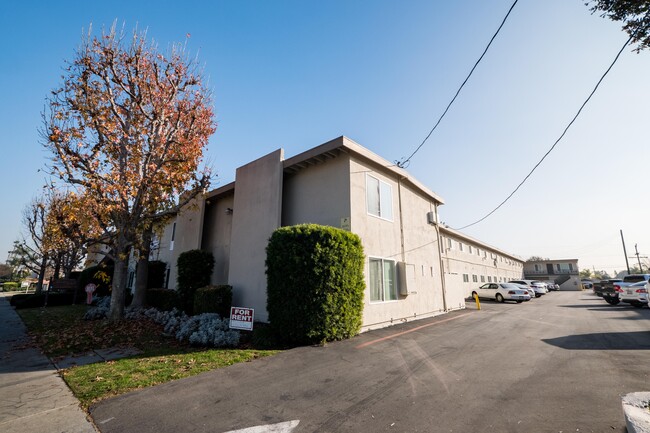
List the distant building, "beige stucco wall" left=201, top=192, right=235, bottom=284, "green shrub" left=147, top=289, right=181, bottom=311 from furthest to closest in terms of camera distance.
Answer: the distant building
"beige stucco wall" left=201, top=192, right=235, bottom=284
"green shrub" left=147, top=289, right=181, bottom=311

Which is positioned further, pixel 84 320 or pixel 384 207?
pixel 84 320

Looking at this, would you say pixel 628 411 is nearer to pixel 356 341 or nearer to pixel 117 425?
pixel 356 341

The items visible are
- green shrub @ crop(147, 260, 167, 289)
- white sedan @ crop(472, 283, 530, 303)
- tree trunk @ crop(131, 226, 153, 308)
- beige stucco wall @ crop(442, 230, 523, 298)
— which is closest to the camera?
tree trunk @ crop(131, 226, 153, 308)

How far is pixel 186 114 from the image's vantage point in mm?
12766

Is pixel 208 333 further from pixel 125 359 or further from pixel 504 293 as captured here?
pixel 504 293

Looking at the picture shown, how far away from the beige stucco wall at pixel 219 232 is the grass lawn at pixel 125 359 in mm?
3878

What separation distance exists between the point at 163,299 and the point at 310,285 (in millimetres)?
10566

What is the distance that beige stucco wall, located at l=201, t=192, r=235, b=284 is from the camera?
1435 cm

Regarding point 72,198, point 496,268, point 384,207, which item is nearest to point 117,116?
point 72,198

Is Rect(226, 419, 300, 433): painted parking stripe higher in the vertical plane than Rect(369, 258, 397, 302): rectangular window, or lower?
lower

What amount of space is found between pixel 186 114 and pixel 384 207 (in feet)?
32.3

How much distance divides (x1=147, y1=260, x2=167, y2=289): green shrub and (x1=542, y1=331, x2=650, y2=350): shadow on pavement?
20.1 meters

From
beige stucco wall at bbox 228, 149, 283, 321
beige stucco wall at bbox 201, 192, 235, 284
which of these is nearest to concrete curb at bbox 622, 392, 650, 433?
beige stucco wall at bbox 228, 149, 283, 321

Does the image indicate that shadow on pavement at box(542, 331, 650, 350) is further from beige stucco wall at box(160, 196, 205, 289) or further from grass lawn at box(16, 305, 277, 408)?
beige stucco wall at box(160, 196, 205, 289)
